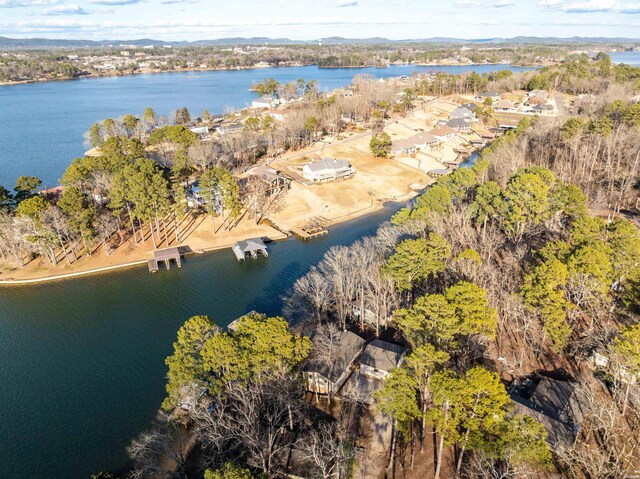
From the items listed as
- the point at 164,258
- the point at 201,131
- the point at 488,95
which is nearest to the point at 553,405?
the point at 164,258

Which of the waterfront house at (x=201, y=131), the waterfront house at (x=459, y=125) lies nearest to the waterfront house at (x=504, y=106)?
the waterfront house at (x=459, y=125)

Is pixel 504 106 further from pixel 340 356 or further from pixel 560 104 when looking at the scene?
pixel 340 356

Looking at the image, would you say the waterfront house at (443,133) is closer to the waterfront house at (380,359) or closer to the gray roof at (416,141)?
the gray roof at (416,141)

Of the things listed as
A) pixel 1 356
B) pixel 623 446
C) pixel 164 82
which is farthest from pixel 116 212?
pixel 164 82

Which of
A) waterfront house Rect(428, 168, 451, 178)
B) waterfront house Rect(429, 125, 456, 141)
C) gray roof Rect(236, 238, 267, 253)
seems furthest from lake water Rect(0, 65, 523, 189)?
waterfront house Rect(429, 125, 456, 141)

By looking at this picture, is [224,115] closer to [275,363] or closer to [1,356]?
[1,356]
